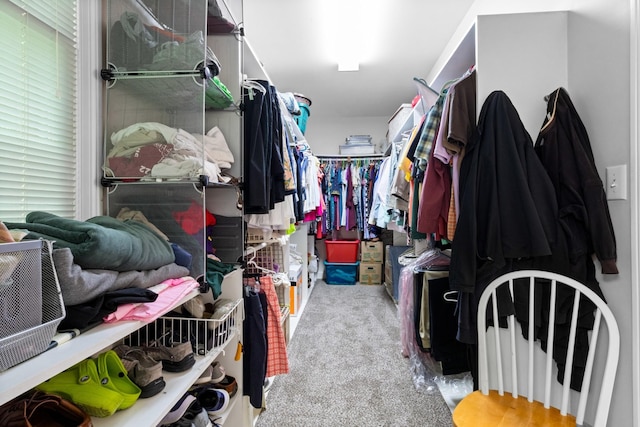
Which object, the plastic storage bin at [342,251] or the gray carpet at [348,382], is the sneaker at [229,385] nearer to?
the gray carpet at [348,382]

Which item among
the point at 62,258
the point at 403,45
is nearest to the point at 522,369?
the point at 62,258

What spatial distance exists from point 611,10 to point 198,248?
1633mm

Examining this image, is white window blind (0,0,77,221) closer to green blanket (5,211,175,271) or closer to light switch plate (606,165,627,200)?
green blanket (5,211,175,271)

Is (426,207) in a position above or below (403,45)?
below

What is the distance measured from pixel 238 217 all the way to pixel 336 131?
3.67 m

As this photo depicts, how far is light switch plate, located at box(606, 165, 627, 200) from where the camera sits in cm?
104

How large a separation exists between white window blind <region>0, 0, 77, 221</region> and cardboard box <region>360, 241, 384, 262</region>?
3.70m

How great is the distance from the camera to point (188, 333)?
1.11 m

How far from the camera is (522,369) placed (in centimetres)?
127

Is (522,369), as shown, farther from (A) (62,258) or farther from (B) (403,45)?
(B) (403,45)

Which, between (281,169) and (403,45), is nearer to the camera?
(281,169)

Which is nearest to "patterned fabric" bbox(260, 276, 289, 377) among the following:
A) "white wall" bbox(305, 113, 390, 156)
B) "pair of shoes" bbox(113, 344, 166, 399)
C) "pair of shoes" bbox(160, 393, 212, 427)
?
"pair of shoes" bbox(160, 393, 212, 427)

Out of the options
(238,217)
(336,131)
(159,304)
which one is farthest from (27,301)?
(336,131)

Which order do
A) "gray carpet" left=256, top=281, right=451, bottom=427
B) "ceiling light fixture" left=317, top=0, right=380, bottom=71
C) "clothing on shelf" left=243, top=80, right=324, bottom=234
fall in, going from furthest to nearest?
1. "ceiling light fixture" left=317, top=0, right=380, bottom=71
2. "gray carpet" left=256, top=281, right=451, bottom=427
3. "clothing on shelf" left=243, top=80, right=324, bottom=234
